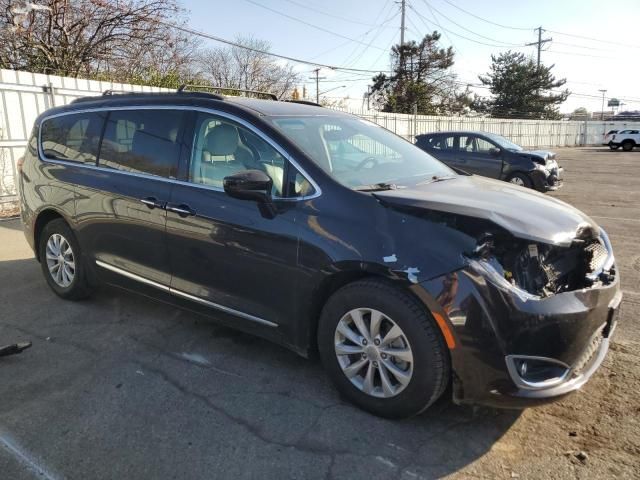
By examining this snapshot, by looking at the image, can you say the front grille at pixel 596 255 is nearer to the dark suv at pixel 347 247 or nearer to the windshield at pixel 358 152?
the dark suv at pixel 347 247

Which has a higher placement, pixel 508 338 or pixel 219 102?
pixel 219 102

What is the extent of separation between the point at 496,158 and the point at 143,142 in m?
10.5

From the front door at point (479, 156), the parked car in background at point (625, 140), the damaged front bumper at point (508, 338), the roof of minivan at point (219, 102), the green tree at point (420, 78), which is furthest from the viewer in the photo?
the green tree at point (420, 78)

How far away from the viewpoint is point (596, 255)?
2965mm

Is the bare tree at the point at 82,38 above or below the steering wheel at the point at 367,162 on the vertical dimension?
above

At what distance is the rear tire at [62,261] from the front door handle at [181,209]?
147cm

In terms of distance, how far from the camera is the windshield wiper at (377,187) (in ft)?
9.94

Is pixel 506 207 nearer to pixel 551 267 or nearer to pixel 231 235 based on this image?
pixel 551 267

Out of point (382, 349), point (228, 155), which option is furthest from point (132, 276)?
point (382, 349)

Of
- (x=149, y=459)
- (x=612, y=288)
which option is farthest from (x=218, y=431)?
(x=612, y=288)

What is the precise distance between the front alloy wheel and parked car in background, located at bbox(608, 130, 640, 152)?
132 feet

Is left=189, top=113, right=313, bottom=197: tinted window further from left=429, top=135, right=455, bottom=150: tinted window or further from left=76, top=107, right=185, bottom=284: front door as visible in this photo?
left=429, top=135, right=455, bottom=150: tinted window

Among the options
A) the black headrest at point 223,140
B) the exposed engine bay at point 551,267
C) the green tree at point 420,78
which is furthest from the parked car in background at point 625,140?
the black headrest at point 223,140

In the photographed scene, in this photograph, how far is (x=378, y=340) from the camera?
2.78 metres
